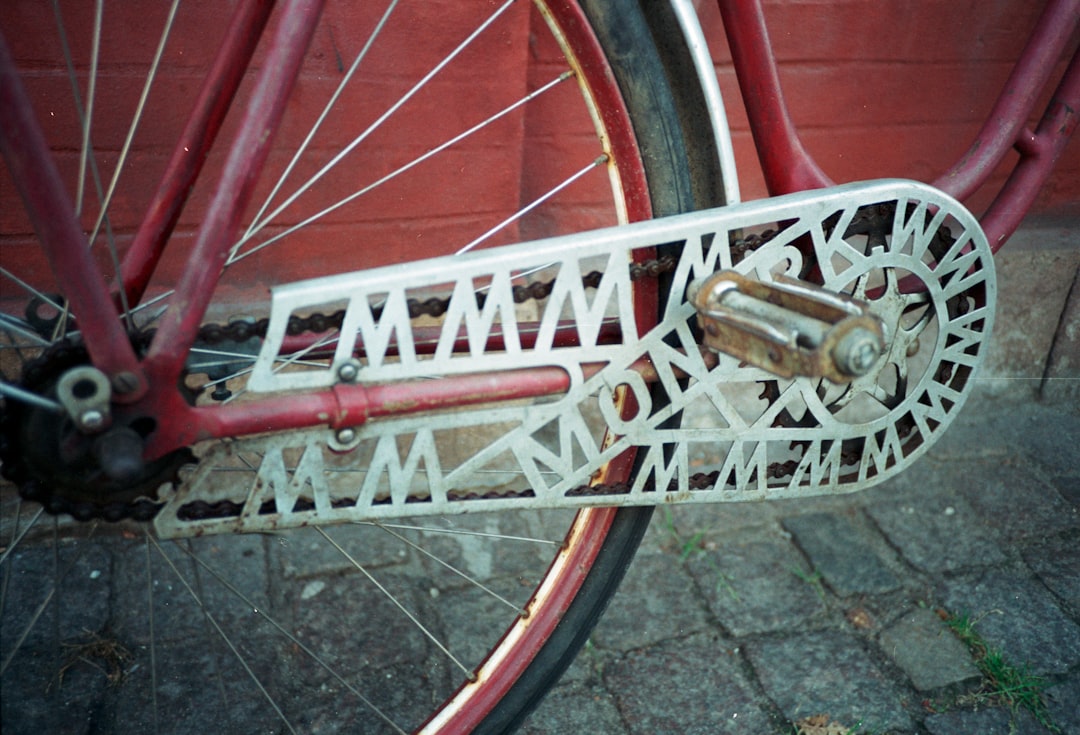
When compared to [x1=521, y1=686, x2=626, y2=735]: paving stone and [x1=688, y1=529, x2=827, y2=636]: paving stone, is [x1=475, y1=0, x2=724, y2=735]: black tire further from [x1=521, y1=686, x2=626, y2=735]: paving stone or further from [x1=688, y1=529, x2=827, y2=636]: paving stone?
[x1=688, y1=529, x2=827, y2=636]: paving stone

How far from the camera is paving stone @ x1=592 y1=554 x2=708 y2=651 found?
1830 millimetres

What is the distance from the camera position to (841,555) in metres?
2.04

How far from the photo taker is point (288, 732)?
5.29 ft

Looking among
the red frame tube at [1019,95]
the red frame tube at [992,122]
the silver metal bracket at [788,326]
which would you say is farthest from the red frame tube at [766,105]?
the red frame tube at [1019,95]

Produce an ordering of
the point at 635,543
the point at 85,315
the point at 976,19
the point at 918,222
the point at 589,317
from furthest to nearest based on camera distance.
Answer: the point at 976,19
the point at 635,543
the point at 918,222
the point at 589,317
the point at 85,315

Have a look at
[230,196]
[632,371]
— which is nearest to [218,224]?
[230,196]

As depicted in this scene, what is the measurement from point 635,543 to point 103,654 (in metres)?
1.06

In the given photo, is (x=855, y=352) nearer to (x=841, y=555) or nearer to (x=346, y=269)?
(x=841, y=555)

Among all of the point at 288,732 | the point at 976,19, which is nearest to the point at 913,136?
the point at 976,19

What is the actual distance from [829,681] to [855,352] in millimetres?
892

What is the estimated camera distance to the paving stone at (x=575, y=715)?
163 cm

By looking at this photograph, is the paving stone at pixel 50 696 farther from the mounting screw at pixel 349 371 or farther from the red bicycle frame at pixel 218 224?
the mounting screw at pixel 349 371

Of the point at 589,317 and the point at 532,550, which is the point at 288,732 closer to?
the point at 532,550

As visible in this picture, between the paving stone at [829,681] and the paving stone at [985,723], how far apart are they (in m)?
0.05
